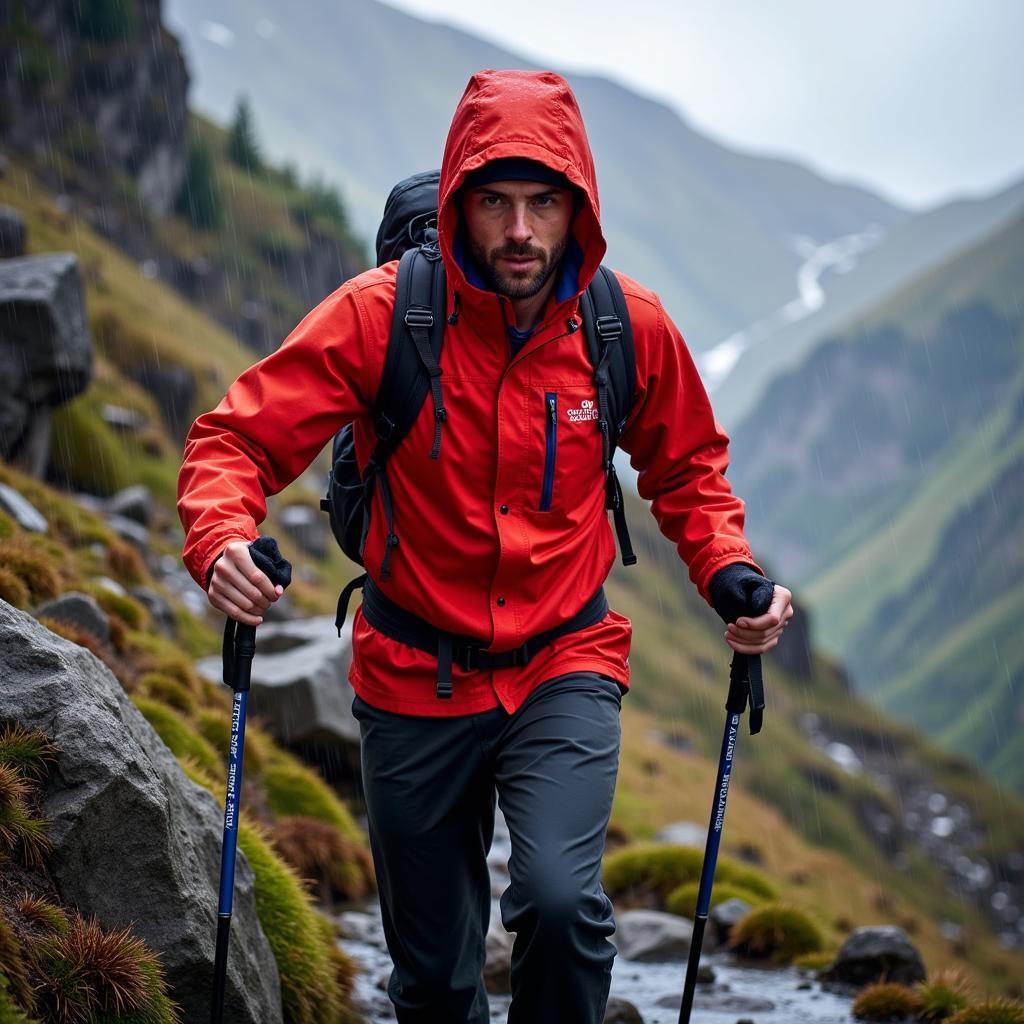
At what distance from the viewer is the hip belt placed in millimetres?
5703

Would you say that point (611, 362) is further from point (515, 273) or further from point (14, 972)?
point (14, 972)

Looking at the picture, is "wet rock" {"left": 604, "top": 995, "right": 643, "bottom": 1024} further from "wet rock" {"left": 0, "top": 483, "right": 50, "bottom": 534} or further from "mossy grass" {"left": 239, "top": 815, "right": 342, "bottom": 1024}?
"wet rock" {"left": 0, "top": 483, "right": 50, "bottom": 534}

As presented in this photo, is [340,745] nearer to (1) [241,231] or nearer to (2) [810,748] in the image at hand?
(1) [241,231]

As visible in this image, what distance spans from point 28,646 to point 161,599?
36.6 ft

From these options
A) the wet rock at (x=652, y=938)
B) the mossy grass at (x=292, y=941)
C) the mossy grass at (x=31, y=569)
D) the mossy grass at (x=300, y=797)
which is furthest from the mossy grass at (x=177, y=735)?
the wet rock at (x=652, y=938)

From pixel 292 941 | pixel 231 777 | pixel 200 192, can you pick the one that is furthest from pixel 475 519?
pixel 200 192

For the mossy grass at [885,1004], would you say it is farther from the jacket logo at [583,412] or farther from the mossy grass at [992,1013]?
the jacket logo at [583,412]

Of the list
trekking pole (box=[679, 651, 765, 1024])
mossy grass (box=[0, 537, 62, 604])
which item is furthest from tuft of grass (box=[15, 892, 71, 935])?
mossy grass (box=[0, 537, 62, 604])

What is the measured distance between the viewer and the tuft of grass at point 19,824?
5297 millimetres

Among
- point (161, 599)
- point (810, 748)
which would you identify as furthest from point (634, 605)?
point (161, 599)

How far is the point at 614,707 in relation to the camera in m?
5.88

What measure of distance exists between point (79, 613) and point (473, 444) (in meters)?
6.01

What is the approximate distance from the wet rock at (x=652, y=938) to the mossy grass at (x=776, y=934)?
568mm

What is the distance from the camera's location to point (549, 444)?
5750 mm
